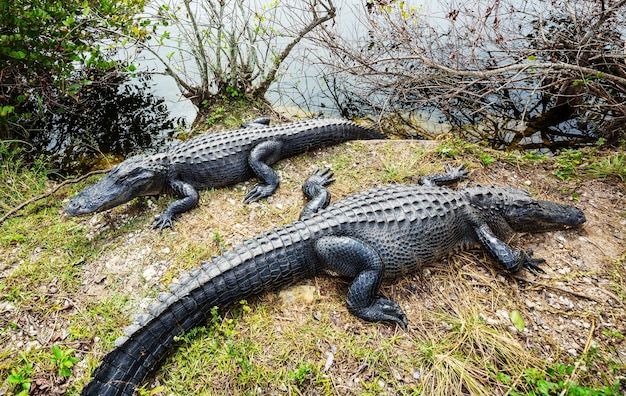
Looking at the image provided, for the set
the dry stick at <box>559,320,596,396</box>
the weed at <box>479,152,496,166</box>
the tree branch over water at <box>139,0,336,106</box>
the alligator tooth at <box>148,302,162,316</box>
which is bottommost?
the dry stick at <box>559,320,596,396</box>

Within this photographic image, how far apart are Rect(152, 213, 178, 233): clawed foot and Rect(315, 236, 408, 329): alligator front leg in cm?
180

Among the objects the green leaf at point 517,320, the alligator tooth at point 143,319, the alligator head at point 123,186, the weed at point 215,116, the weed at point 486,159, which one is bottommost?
the green leaf at point 517,320

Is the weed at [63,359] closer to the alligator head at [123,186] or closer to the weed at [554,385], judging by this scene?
the alligator head at [123,186]

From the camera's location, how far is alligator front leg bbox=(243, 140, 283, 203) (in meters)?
4.47

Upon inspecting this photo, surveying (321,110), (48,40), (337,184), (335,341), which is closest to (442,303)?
(335,341)

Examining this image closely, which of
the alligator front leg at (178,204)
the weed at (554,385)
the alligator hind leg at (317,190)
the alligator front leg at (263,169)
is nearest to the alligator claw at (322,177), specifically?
the alligator hind leg at (317,190)

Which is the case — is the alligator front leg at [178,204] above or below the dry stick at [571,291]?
above

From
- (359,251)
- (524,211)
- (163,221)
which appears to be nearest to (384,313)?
(359,251)

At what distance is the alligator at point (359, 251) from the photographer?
9.27 ft

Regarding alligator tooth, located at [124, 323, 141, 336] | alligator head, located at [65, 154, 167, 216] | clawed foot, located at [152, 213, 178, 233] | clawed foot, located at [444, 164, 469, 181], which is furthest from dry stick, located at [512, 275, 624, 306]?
alligator head, located at [65, 154, 167, 216]

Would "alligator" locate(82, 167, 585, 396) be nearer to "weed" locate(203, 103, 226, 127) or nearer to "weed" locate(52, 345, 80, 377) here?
"weed" locate(52, 345, 80, 377)

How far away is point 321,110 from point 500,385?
222 inches

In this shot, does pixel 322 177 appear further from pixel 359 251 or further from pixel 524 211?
pixel 524 211

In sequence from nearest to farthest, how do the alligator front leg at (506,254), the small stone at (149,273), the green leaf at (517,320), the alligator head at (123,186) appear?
the green leaf at (517,320) < the alligator front leg at (506,254) < the small stone at (149,273) < the alligator head at (123,186)
